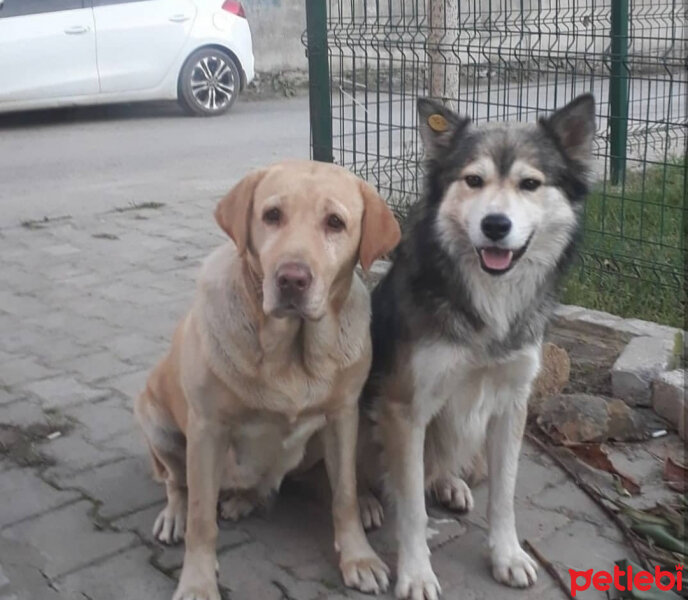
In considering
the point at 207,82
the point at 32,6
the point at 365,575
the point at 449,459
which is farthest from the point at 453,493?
the point at 207,82

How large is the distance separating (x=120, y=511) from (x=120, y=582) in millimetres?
478

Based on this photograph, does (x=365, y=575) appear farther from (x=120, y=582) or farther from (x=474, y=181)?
(x=474, y=181)

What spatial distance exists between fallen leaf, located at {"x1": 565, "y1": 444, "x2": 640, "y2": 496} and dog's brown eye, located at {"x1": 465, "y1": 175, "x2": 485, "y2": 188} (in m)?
1.45

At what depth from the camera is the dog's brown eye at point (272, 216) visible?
2955mm

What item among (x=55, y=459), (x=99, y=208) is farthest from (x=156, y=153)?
(x=55, y=459)

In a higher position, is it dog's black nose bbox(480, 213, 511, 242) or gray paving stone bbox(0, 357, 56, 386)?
dog's black nose bbox(480, 213, 511, 242)

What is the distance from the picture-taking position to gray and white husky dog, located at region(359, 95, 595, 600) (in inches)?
123

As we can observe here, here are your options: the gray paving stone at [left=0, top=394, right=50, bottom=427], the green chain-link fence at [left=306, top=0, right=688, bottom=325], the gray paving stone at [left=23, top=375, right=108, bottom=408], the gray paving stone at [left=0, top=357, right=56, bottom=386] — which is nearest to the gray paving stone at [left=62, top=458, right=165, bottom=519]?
the gray paving stone at [left=0, top=394, right=50, bottom=427]

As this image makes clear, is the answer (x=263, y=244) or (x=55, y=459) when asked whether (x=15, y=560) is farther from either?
(x=263, y=244)

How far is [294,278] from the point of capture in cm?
284

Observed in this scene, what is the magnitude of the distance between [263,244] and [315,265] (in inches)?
7.4

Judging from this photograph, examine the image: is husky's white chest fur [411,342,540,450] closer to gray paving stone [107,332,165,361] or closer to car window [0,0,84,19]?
gray paving stone [107,332,165,361]

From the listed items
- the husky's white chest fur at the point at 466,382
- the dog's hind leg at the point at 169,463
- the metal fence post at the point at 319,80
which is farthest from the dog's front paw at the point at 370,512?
the metal fence post at the point at 319,80

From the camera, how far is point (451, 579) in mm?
3307
